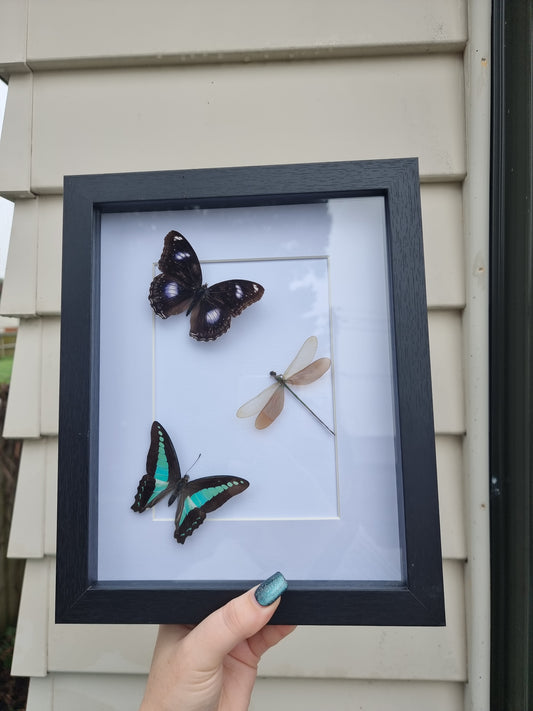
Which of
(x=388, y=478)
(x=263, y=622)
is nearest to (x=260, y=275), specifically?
(x=388, y=478)

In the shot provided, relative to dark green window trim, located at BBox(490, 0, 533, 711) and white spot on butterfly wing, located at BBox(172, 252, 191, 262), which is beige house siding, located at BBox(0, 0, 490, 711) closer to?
dark green window trim, located at BBox(490, 0, 533, 711)

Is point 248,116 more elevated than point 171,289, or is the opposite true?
point 248,116

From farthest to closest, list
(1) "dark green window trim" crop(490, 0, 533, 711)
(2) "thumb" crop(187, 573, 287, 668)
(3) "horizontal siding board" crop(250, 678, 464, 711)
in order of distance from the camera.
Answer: (3) "horizontal siding board" crop(250, 678, 464, 711) → (1) "dark green window trim" crop(490, 0, 533, 711) → (2) "thumb" crop(187, 573, 287, 668)

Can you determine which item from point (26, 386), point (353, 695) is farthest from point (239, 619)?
point (26, 386)

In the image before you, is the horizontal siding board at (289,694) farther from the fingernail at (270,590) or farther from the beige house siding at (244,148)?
the fingernail at (270,590)

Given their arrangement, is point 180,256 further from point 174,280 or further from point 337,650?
point 337,650

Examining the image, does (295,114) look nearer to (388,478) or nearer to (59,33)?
(59,33)

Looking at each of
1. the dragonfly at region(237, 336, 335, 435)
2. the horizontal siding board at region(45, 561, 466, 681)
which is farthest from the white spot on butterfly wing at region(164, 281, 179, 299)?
the horizontal siding board at region(45, 561, 466, 681)

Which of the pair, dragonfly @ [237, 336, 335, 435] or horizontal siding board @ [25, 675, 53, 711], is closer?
dragonfly @ [237, 336, 335, 435]
